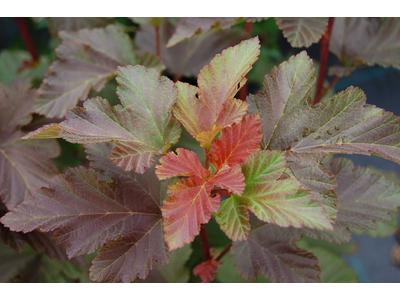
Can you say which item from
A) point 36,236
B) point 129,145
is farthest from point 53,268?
point 129,145

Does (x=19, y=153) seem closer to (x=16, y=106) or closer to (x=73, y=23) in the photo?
(x=16, y=106)

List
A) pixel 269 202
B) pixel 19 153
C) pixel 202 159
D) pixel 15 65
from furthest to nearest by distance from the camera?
1. pixel 15 65
2. pixel 202 159
3. pixel 19 153
4. pixel 269 202

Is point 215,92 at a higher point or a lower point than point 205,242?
higher

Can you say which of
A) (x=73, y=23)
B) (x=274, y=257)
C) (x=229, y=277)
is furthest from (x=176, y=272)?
(x=73, y=23)

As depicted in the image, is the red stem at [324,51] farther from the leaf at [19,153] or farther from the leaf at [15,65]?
the leaf at [15,65]

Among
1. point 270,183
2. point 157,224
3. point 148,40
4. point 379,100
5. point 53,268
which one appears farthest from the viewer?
point 379,100

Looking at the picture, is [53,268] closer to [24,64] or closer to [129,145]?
[129,145]

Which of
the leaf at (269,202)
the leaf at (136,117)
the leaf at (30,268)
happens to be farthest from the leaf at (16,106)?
the leaf at (269,202)
